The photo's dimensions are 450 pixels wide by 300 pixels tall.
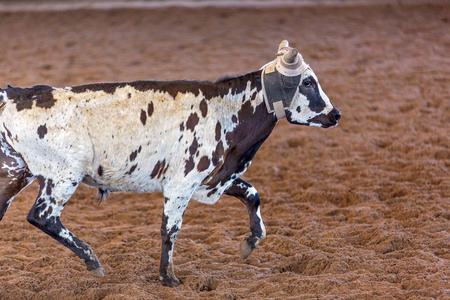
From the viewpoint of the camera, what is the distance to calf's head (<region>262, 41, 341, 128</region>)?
4.66 metres

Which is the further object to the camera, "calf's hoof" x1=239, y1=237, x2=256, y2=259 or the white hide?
"calf's hoof" x1=239, y1=237, x2=256, y2=259

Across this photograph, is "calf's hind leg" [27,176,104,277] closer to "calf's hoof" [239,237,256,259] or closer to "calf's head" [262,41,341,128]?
"calf's hoof" [239,237,256,259]

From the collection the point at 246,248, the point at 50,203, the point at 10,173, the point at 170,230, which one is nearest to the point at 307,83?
the point at 246,248

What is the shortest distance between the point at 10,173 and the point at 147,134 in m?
1.15

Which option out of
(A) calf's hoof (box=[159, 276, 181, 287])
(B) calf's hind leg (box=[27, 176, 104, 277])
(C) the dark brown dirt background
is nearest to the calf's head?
(C) the dark brown dirt background

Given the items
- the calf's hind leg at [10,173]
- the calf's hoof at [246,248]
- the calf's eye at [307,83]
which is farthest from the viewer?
the calf's hoof at [246,248]

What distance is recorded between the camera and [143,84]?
478 centimetres

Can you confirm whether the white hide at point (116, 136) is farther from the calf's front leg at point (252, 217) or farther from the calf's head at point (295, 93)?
the calf's front leg at point (252, 217)

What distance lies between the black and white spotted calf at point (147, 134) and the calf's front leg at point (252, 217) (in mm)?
251

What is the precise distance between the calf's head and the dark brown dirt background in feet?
4.14

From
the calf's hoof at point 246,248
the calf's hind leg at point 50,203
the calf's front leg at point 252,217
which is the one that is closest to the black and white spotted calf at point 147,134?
the calf's hind leg at point 50,203

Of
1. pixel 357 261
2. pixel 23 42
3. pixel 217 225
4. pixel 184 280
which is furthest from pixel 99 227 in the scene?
pixel 23 42

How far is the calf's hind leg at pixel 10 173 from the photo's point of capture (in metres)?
4.64

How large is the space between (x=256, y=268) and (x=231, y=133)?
1.19 m
